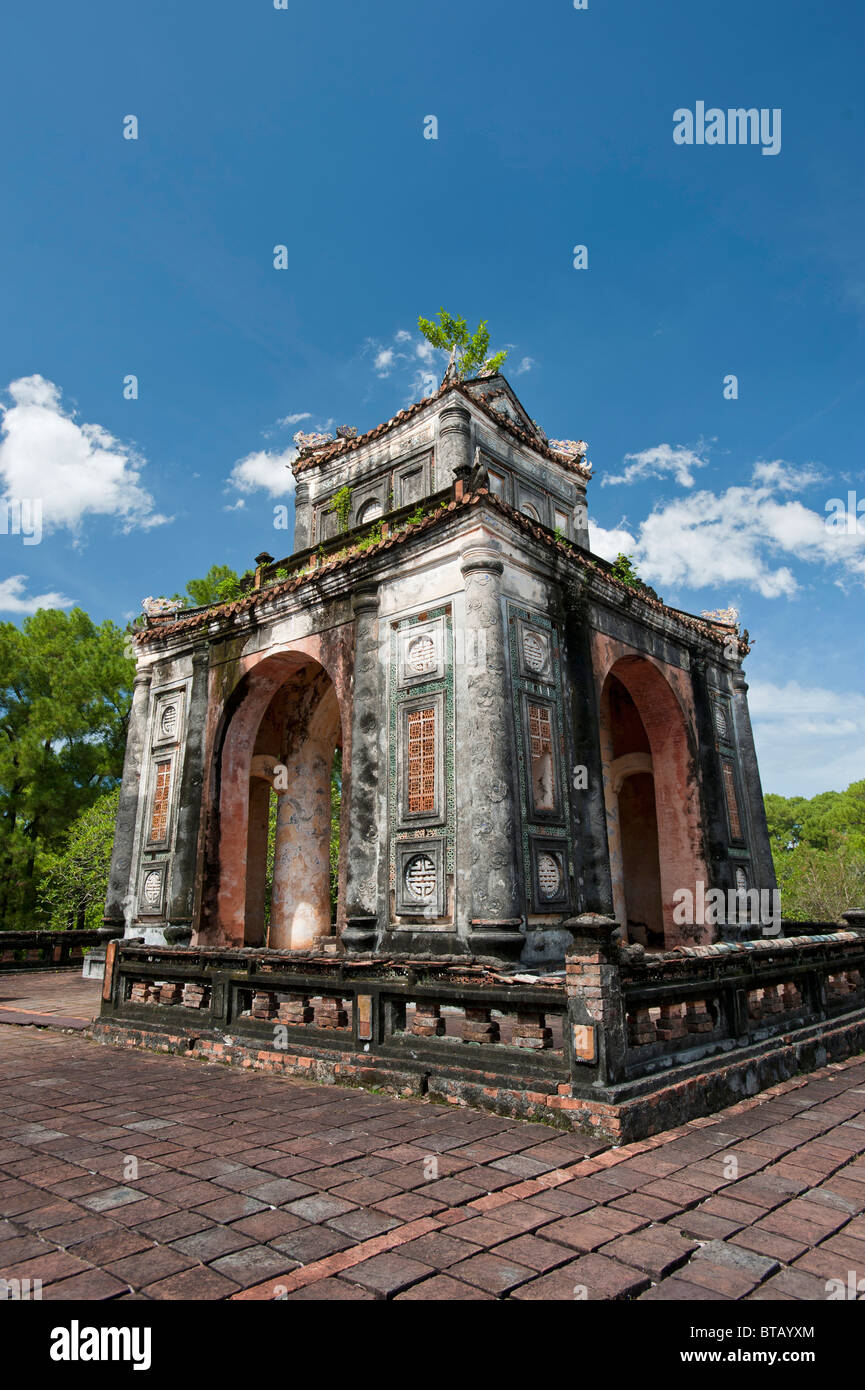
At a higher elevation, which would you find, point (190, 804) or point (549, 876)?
point (190, 804)

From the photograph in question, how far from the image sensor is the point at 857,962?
379 inches

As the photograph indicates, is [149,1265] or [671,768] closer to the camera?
[149,1265]

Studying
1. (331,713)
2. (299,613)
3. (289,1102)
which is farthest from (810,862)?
(289,1102)

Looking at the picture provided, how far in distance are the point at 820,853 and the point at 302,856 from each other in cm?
2762

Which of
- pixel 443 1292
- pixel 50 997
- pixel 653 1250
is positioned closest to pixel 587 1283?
pixel 653 1250

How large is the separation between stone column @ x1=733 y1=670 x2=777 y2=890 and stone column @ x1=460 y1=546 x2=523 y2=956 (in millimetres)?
8365

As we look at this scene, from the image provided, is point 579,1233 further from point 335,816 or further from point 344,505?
point 335,816

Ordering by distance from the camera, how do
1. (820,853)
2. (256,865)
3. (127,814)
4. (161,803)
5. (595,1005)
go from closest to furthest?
(595,1005) → (161,803) → (127,814) → (256,865) → (820,853)

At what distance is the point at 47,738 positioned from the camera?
25.5 metres

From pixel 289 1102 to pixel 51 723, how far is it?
2204 centimetres

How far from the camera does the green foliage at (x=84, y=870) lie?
21969 millimetres

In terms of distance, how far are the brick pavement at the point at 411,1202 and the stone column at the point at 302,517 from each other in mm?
14390

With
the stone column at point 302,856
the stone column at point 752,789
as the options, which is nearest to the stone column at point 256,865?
the stone column at point 302,856

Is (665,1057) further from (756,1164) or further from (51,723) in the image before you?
(51,723)
